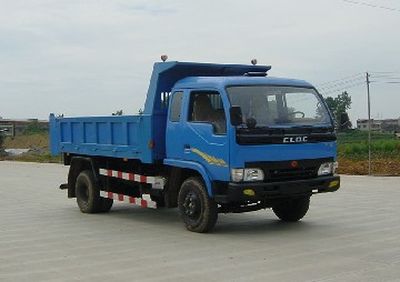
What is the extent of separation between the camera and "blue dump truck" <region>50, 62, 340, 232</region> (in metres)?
8.46

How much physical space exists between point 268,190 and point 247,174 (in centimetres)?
38

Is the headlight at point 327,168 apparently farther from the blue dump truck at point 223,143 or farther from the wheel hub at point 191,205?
the wheel hub at point 191,205

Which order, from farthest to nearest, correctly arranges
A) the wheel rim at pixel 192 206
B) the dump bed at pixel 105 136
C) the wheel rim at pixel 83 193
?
1. the wheel rim at pixel 83 193
2. the dump bed at pixel 105 136
3. the wheel rim at pixel 192 206

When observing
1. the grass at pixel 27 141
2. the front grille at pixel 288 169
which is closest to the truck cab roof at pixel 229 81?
the front grille at pixel 288 169

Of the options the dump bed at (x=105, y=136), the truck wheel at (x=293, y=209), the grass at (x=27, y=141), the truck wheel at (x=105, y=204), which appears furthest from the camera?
the grass at (x=27, y=141)

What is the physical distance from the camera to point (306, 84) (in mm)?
9594

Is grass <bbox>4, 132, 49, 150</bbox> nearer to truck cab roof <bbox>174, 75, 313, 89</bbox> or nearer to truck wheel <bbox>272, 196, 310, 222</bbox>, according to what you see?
truck wheel <bbox>272, 196, 310, 222</bbox>

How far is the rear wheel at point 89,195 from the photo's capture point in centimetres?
1164

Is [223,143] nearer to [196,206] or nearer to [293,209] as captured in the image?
[196,206]

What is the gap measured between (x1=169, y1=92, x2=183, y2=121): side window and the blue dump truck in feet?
0.05

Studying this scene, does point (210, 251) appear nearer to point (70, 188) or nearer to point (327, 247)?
point (327, 247)

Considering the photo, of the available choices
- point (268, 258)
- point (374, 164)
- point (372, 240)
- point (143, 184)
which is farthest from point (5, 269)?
point (374, 164)

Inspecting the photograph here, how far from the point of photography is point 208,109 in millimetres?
9008

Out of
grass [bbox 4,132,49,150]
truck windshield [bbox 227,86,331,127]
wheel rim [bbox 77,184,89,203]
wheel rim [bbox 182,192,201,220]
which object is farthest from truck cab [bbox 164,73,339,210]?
grass [bbox 4,132,49,150]
